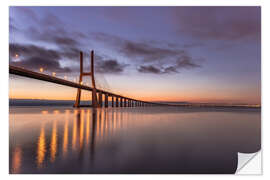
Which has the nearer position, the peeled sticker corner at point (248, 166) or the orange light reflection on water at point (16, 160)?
the orange light reflection on water at point (16, 160)

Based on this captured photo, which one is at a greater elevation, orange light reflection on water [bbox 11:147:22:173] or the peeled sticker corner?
orange light reflection on water [bbox 11:147:22:173]

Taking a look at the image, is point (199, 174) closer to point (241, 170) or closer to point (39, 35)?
point (241, 170)

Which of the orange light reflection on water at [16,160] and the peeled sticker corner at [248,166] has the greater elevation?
the orange light reflection on water at [16,160]

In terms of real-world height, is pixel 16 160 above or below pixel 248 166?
above

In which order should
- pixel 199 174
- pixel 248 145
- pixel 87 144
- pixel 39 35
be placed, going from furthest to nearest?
pixel 39 35 → pixel 248 145 → pixel 87 144 → pixel 199 174

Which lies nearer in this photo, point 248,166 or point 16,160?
point 16,160

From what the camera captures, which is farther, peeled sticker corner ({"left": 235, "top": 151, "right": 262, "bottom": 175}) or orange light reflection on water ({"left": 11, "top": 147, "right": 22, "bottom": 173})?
peeled sticker corner ({"left": 235, "top": 151, "right": 262, "bottom": 175})
